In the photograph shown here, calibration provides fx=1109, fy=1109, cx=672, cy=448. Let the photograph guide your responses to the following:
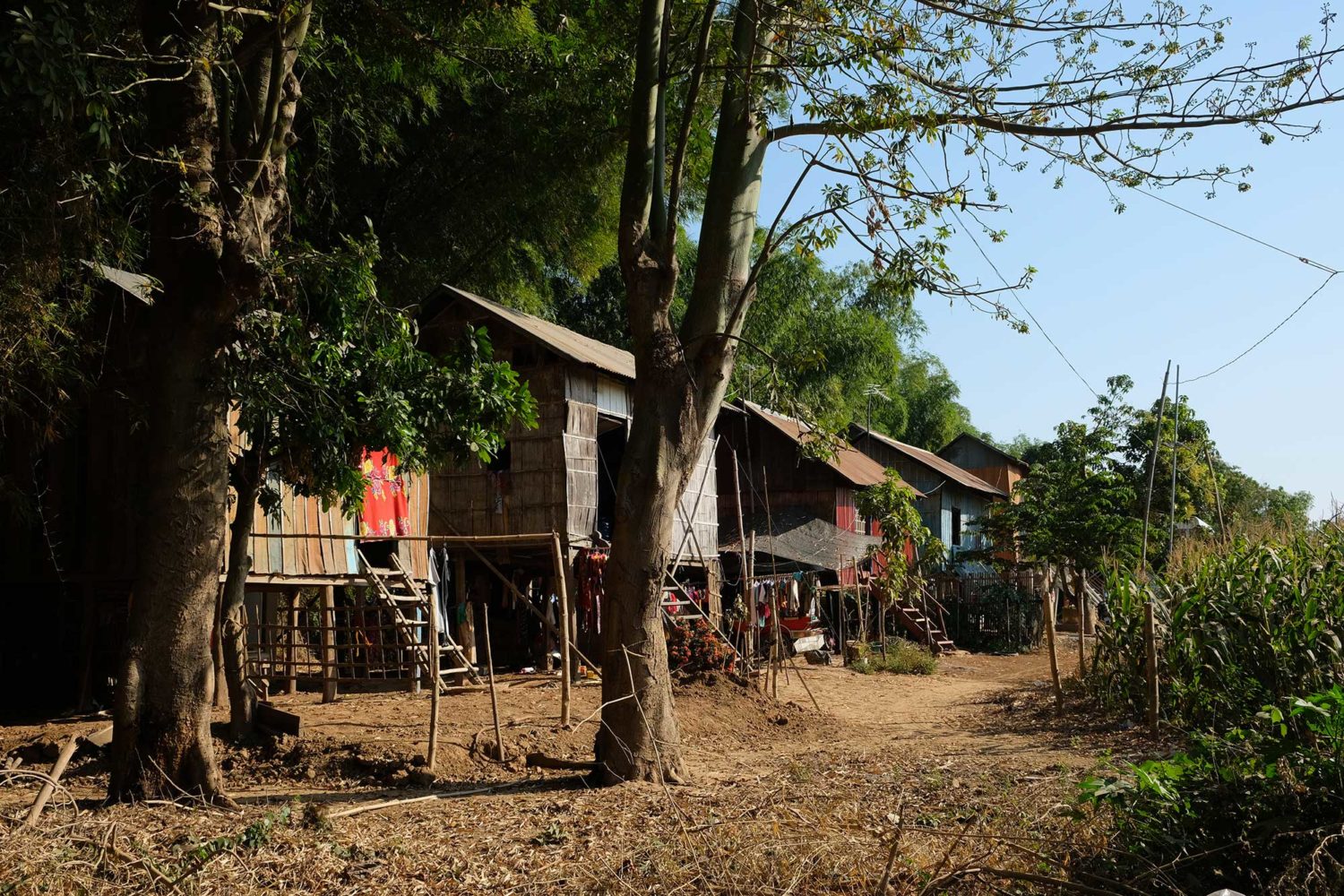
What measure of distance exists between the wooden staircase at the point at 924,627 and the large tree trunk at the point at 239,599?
62.6ft

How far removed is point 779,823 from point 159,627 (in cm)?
447

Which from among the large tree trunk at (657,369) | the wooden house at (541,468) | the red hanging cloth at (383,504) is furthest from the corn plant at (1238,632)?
the red hanging cloth at (383,504)

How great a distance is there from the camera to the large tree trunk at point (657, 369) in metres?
8.51

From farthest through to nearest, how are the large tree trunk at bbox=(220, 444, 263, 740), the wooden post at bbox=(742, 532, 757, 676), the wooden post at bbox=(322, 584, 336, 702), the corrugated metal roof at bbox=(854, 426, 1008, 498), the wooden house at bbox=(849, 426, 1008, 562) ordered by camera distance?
the wooden house at bbox=(849, 426, 1008, 562), the corrugated metal roof at bbox=(854, 426, 1008, 498), the wooden post at bbox=(742, 532, 757, 676), the wooden post at bbox=(322, 584, 336, 702), the large tree trunk at bbox=(220, 444, 263, 740)

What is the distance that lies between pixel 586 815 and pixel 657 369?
3.36 meters

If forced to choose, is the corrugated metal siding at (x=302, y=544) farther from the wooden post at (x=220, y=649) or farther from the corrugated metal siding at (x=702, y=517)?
the corrugated metal siding at (x=702, y=517)

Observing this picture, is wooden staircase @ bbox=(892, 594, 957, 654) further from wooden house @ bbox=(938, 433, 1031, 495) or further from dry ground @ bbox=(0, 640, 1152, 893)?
wooden house @ bbox=(938, 433, 1031, 495)

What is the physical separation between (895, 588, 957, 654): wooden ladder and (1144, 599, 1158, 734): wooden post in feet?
50.3

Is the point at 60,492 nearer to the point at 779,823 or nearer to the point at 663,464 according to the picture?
the point at 663,464

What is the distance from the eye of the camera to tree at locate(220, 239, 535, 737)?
848cm

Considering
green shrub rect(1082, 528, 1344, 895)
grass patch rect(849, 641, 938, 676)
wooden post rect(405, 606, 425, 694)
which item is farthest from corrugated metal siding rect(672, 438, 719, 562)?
green shrub rect(1082, 528, 1344, 895)

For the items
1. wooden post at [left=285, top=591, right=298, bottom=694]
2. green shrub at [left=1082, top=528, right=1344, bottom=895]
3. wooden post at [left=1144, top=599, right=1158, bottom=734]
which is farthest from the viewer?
wooden post at [left=285, top=591, right=298, bottom=694]

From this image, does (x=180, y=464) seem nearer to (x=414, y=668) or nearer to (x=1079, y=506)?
(x=414, y=668)

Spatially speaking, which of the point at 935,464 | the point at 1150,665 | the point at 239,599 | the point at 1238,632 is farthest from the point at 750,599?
the point at 935,464
